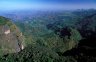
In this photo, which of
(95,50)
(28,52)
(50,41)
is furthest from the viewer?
(50,41)

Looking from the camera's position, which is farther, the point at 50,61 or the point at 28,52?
the point at 28,52

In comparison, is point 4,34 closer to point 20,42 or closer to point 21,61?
point 20,42

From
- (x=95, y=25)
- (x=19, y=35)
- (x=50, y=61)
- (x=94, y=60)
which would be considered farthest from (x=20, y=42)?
(x=95, y=25)

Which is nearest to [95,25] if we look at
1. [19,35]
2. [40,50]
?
[19,35]

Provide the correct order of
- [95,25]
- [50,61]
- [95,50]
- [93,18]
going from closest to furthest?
[50,61] < [95,50] < [95,25] < [93,18]

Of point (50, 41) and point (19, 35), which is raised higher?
point (19, 35)

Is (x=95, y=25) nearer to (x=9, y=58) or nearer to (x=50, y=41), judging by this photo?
(x=50, y=41)
